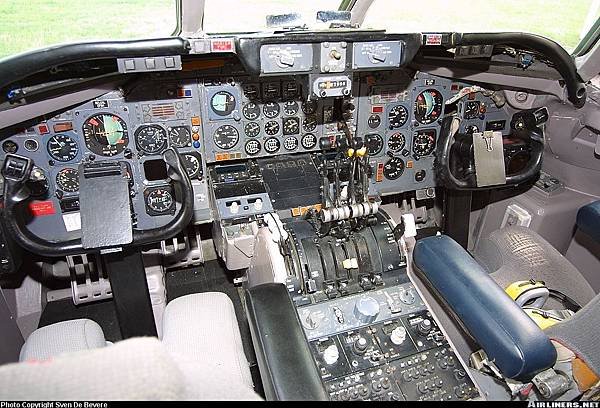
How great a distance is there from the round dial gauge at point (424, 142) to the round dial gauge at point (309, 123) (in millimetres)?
934

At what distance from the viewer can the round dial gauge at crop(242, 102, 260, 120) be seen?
126 inches

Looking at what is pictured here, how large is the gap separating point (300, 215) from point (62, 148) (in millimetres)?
1695

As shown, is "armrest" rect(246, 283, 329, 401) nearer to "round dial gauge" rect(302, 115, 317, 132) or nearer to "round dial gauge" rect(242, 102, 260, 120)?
"round dial gauge" rect(242, 102, 260, 120)

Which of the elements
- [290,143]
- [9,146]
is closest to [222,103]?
[290,143]

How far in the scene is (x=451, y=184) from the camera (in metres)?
2.93

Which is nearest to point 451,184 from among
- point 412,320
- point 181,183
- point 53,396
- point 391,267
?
point 391,267

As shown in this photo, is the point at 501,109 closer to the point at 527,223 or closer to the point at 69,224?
the point at 527,223

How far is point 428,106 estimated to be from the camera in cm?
362

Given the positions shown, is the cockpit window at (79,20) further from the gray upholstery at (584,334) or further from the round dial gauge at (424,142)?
the gray upholstery at (584,334)

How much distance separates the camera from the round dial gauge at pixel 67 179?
2936mm

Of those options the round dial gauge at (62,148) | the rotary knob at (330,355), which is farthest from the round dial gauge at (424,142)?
the round dial gauge at (62,148)

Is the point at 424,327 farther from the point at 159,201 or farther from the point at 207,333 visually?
the point at 159,201

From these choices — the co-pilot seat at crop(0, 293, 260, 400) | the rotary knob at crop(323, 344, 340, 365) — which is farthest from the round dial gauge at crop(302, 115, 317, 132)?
the co-pilot seat at crop(0, 293, 260, 400)

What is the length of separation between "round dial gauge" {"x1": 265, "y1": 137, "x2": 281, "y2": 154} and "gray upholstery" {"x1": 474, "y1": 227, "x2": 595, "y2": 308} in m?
1.83
